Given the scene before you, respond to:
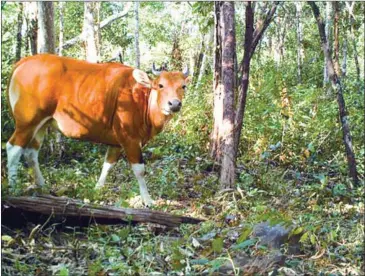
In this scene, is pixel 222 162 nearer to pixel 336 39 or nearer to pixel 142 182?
pixel 142 182

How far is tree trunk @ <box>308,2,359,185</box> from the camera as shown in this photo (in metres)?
2.91

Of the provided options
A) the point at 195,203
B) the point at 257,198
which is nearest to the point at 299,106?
the point at 257,198

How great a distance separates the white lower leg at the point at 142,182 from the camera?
11.0ft

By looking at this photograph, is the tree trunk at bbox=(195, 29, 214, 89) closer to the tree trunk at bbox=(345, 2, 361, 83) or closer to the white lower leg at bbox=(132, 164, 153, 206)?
the white lower leg at bbox=(132, 164, 153, 206)

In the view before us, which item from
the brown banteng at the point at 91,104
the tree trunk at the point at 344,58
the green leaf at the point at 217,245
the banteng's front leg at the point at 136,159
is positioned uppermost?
the tree trunk at the point at 344,58

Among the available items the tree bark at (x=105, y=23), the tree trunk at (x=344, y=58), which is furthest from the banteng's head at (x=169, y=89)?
the tree bark at (x=105, y=23)

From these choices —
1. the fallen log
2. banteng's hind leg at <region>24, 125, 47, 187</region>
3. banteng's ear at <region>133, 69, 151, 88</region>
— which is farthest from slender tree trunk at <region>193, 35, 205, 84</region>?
the fallen log

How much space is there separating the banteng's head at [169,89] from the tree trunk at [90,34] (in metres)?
1.02

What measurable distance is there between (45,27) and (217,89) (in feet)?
3.80

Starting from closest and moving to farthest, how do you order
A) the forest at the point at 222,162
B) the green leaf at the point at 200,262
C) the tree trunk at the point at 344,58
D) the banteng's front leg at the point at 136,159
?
the green leaf at the point at 200,262 < the forest at the point at 222,162 < the tree trunk at the point at 344,58 < the banteng's front leg at the point at 136,159

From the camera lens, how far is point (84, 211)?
292 centimetres

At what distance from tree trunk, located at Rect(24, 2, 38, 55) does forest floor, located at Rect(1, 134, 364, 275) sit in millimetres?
682

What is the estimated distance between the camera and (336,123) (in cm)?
314

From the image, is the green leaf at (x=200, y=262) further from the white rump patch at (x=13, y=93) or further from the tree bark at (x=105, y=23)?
the tree bark at (x=105, y=23)
